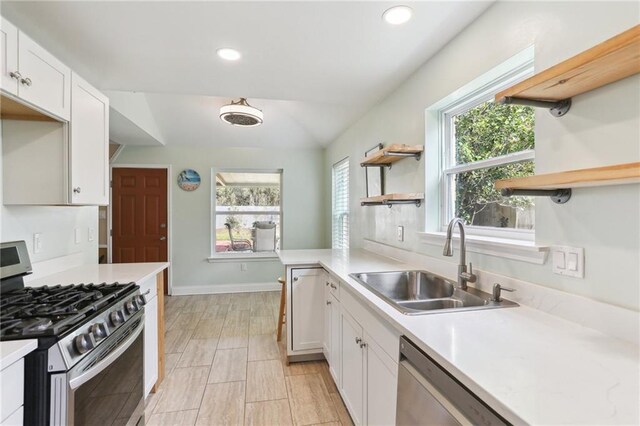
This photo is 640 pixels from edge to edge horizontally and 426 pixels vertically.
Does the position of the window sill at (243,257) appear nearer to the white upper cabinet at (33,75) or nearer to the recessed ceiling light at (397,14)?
the white upper cabinet at (33,75)

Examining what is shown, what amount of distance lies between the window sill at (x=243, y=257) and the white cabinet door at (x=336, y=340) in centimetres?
292

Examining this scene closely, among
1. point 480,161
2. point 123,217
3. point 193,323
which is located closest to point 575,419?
point 480,161

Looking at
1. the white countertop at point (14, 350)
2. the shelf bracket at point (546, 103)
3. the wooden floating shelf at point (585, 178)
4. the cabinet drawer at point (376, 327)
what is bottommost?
the cabinet drawer at point (376, 327)

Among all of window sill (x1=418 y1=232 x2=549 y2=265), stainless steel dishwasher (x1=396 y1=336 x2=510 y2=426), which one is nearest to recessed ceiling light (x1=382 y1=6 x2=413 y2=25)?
window sill (x1=418 y1=232 x2=549 y2=265)

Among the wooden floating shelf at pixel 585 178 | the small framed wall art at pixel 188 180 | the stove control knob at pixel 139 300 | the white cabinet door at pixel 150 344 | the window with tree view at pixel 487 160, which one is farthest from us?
the small framed wall art at pixel 188 180

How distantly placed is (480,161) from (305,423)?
6.26 ft

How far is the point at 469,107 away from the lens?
6.28 ft

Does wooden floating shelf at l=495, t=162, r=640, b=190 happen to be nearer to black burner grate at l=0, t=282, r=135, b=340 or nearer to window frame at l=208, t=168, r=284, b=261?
black burner grate at l=0, t=282, r=135, b=340

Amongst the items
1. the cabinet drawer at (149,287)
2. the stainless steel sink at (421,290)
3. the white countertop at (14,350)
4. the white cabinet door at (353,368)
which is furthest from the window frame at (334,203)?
the white countertop at (14,350)

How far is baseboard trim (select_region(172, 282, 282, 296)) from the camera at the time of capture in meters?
4.80

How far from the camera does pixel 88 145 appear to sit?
1947mm

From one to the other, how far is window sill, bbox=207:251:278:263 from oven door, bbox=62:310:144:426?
319cm

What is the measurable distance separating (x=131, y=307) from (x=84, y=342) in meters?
0.44

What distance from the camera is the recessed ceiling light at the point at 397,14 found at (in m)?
1.55
